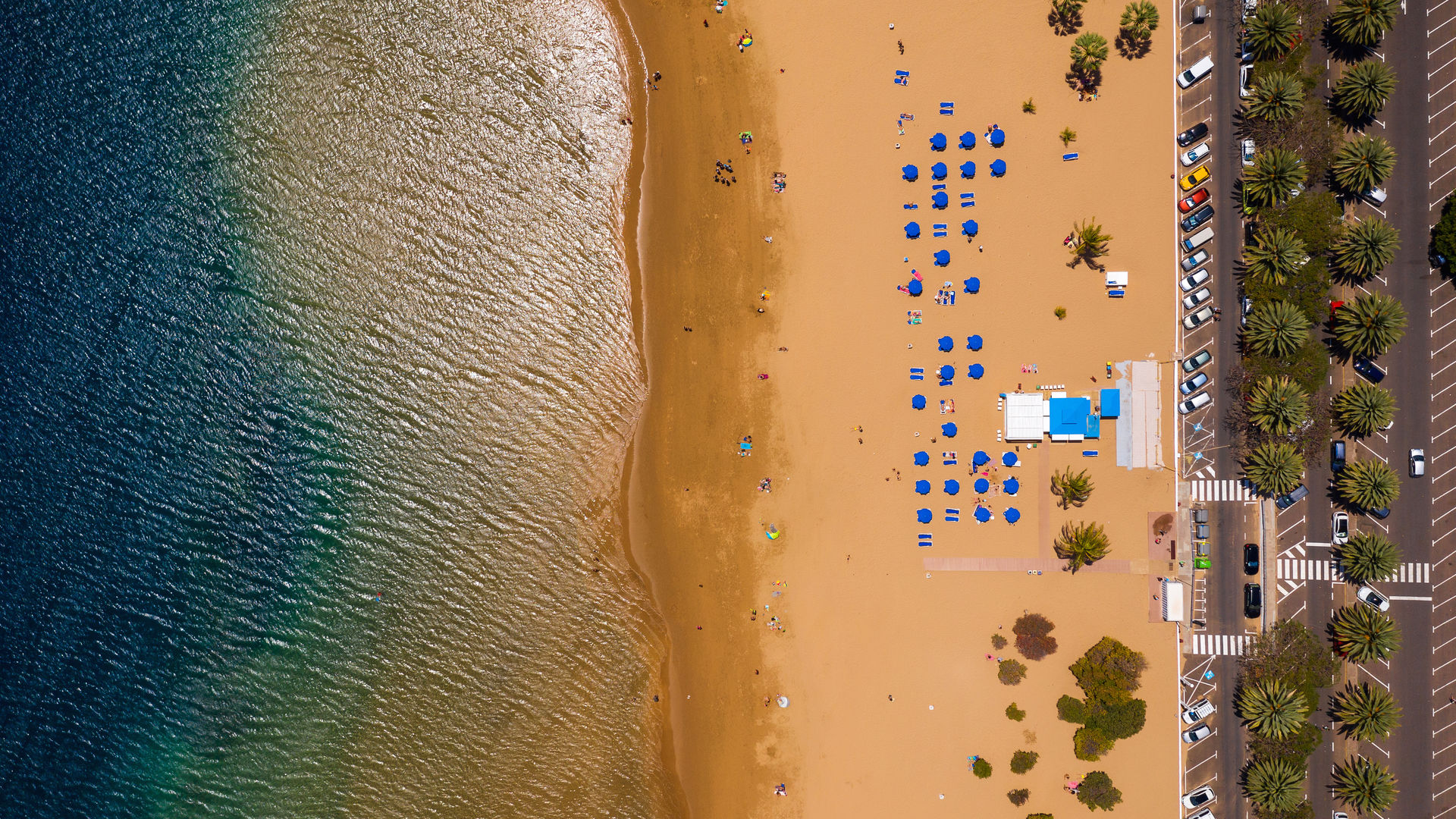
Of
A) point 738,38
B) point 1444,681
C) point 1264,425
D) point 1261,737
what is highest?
point 738,38

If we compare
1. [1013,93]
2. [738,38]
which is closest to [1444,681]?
[1013,93]

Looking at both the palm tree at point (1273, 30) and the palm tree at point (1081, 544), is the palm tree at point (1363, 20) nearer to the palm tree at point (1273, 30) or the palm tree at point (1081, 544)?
the palm tree at point (1273, 30)

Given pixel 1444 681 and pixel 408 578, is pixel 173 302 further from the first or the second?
pixel 1444 681

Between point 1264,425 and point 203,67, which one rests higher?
point 203,67

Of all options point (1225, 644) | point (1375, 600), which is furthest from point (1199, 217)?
point (1225, 644)

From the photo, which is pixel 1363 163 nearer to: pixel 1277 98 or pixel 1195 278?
pixel 1277 98

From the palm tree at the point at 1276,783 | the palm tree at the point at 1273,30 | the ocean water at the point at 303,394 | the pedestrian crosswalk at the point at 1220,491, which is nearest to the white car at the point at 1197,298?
the pedestrian crosswalk at the point at 1220,491
